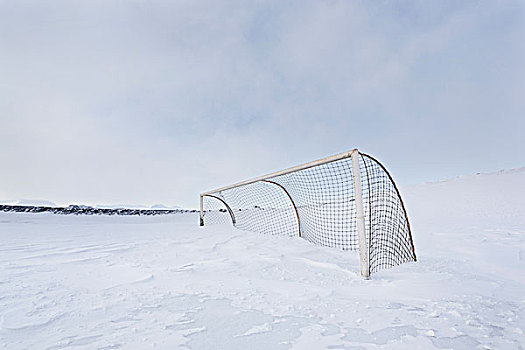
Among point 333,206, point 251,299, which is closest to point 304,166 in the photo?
point 251,299

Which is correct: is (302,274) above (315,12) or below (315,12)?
below

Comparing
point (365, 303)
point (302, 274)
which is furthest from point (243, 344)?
point (302, 274)

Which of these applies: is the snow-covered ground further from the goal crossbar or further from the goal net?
the goal crossbar

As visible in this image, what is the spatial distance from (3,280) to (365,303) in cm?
228

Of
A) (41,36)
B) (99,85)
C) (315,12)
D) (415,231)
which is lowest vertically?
(415,231)

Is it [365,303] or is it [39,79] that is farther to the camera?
[39,79]

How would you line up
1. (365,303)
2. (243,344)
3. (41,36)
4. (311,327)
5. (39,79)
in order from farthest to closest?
(39,79) < (41,36) < (365,303) < (311,327) < (243,344)

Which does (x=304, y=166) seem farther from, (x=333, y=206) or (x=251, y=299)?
(x=333, y=206)

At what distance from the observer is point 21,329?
1.06 metres

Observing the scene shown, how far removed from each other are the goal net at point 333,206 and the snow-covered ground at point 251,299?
338mm

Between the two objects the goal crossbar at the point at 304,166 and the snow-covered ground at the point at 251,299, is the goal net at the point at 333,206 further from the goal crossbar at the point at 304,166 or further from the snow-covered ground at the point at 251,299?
the snow-covered ground at the point at 251,299

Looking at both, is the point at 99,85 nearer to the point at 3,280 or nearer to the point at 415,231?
the point at 3,280

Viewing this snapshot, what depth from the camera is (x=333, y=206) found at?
5.50 meters

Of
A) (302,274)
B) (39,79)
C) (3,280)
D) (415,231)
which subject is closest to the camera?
(3,280)
